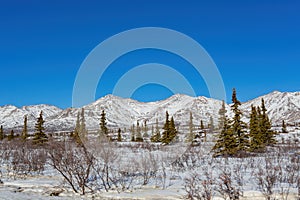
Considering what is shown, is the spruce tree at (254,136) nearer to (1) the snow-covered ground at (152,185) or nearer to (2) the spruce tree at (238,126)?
(2) the spruce tree at (238,126)

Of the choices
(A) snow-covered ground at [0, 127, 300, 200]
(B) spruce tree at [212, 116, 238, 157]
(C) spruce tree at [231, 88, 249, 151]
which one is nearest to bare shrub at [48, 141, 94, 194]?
(A) snow-covered ground at [0, 127, 300, 200]

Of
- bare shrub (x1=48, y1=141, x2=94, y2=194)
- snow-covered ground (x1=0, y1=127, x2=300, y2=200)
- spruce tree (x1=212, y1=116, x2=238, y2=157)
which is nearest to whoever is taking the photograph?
snow-covered ground (x1=0, y1=127, x2=300, y2=200)

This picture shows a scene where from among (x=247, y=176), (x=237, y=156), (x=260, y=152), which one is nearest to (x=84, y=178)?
(x=247, y=176)

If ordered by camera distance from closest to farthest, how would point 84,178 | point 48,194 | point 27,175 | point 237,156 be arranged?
1. point 48,194
2. point 84,178
3. point 27,175
4. point 237,156

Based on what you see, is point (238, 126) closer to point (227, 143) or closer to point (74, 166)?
point (227, 143)

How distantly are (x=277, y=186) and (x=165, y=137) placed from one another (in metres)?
33.2

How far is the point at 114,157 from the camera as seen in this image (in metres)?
13.8

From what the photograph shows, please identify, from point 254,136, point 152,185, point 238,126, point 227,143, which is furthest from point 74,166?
point 254,136

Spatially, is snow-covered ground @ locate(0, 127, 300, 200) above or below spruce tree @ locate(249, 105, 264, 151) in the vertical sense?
below

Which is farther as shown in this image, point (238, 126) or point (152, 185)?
point (238, 126)

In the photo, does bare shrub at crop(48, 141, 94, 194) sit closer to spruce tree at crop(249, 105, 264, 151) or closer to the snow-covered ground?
the snow-covered ground

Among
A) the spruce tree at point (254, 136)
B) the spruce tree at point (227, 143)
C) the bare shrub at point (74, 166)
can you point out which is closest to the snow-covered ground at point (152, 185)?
the bare shrub at point (74, 166)

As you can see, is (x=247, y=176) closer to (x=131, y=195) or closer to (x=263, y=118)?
(x=131, y=195)

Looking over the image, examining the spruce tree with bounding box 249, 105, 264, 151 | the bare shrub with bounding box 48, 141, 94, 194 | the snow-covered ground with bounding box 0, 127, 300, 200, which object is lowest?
the snow-covered ground with bounding box 0, 127, 300, 200
